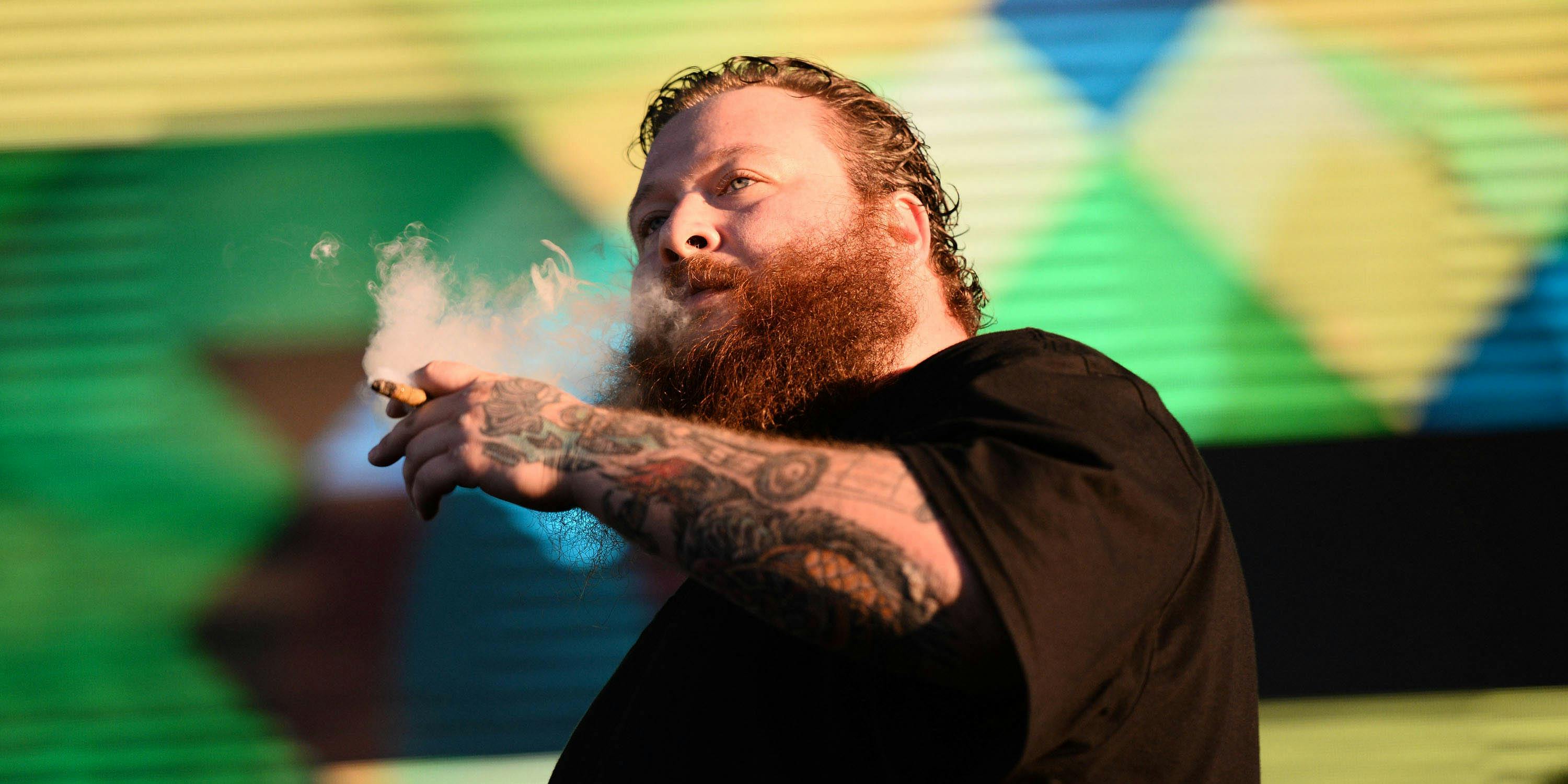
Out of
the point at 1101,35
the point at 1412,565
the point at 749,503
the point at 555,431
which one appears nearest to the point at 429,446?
the point at 555,431

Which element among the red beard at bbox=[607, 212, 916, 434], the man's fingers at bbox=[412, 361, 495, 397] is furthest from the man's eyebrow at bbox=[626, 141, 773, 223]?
the man's fingers at bbox=[412, 361, 495, 397]

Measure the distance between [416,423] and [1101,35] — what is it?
3.01m

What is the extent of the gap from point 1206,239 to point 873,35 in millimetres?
1378

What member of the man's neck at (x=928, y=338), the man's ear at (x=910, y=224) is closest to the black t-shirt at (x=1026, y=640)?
the man's neck at (x=928, y=338)

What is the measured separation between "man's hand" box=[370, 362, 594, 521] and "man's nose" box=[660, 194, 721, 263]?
Result: 0.66m

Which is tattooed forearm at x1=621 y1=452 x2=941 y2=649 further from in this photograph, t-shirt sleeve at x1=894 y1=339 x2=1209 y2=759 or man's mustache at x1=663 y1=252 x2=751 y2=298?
man's mustache at x1=663 y1=252 x2=751 y2=298

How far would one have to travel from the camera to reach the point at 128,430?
346cm

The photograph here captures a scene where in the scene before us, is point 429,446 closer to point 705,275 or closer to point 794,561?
point 794,561

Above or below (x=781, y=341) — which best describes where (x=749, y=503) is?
below

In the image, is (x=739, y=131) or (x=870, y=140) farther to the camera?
(x=870, y=140)

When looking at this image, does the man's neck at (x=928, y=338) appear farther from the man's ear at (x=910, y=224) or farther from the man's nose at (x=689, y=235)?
the man's nose at (x=689, y=235)

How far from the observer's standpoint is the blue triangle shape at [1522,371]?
A: 10.5ft

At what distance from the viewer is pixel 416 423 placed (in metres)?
1.21

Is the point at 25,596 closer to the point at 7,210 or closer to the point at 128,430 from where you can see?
the point at 128,430
